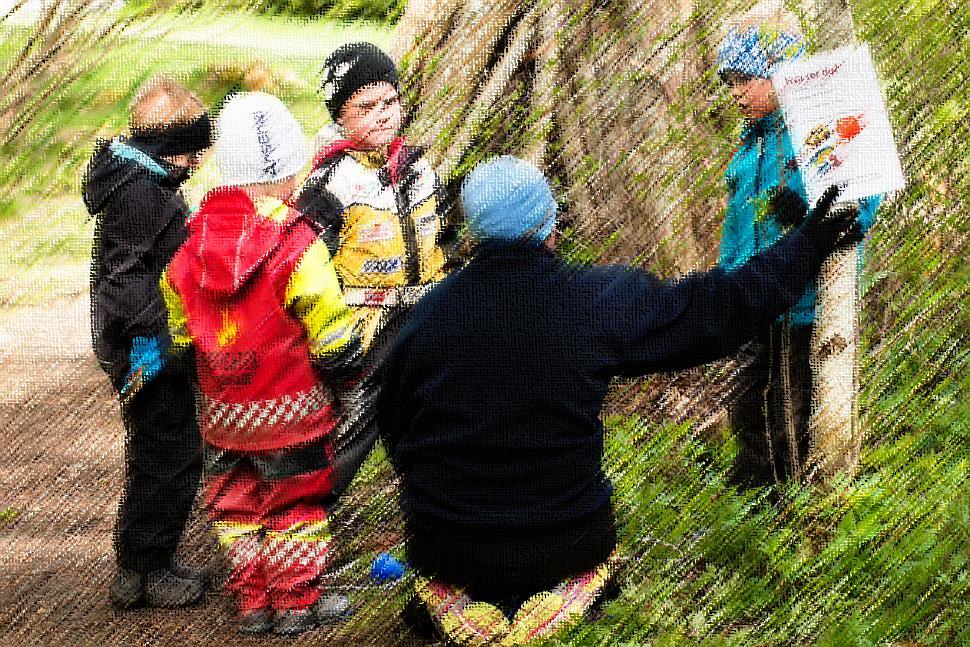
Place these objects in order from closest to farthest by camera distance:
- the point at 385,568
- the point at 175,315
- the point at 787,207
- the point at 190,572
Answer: the point at 787,207, the point at 175,315, the point at 385,568, the point at 190,572

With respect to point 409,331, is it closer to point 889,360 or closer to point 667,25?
point 667,25

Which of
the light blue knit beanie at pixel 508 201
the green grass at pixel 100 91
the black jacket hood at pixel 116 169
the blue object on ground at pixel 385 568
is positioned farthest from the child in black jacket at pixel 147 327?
the light blue knit beanie at pixel 508 201

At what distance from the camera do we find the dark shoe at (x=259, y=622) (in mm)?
2838

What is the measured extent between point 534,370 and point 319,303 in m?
0.75

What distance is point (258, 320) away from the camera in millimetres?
2514

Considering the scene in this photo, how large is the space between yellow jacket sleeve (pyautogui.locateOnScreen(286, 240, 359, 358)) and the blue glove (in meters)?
0.57

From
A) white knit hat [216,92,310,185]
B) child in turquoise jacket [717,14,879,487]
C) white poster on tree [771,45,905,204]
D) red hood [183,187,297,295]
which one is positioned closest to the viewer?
white poster on tree [771,45,905,204]

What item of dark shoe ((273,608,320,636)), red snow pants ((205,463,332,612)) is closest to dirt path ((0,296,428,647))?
dark shoe ((273,608,320,636))

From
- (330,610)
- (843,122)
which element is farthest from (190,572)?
(843,122)

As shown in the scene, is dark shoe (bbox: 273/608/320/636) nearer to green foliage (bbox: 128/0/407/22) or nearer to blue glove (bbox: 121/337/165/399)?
blue glove (bbox: 121/337/165/399)

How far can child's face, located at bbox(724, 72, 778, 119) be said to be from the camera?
2205mm

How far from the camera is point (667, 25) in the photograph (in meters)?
2.28

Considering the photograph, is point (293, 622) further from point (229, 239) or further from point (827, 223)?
point (827, 223)

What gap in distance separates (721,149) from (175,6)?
3.95ft
